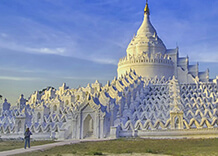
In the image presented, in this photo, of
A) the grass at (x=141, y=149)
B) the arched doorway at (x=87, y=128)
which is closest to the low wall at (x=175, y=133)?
the arched doorway at (x=87, y=128)

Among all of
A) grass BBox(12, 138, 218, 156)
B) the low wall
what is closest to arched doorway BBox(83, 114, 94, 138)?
the low wall

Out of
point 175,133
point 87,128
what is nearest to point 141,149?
point 175,133

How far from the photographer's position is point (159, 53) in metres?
54.0

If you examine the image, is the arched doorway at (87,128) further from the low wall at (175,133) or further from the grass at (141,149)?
the grass at (141,149)

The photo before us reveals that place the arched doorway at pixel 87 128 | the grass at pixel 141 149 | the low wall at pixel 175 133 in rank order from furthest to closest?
the arched doorway at pixel 87 128, the low wall at pixel 175 133, the grass at pixel 141 149

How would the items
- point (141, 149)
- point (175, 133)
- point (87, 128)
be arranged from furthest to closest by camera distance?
1. point (87, 128)
2. point (175, 133)
3. point (141, 149)

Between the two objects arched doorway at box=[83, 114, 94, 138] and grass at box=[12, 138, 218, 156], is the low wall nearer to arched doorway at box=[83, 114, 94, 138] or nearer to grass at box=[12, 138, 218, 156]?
arched doorway at box=[83, 114, 94, 138]

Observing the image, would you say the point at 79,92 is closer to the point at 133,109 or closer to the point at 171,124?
the point at 133,109

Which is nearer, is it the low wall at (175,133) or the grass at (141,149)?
the grass at (141,149)

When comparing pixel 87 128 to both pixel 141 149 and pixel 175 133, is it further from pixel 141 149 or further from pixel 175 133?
pixel 141 149

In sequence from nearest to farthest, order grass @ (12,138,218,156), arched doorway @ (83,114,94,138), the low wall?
grass @ (12,138,218,156) → the low wall → arched doorway @ (83,114,94,138)

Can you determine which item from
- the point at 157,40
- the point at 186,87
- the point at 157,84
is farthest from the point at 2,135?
the point at 157,40

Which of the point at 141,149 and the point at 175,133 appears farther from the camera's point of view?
the point at 175,133

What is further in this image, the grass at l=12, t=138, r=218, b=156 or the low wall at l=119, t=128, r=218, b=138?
the low wall at l=119, t=128, r=218, b=138
